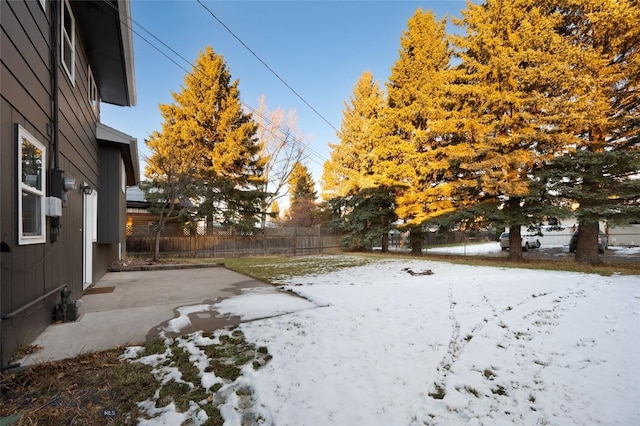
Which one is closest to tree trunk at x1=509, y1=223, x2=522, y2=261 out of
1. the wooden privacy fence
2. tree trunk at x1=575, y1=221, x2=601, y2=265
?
tree trunk at x1=575, y1=221, x2=601, y2=265

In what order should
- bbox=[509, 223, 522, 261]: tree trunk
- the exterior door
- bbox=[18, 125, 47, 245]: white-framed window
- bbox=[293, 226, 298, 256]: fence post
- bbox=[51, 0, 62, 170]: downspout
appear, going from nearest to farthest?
bbox=[18, 125, 47, 245]: white-framed window < bbox=[51, 0, 62, 170]: downspout < the exterior door < bbox=[509, 223, 522, 261]: tree trunk < bbox=[293, 226, 298, 256]: fence post

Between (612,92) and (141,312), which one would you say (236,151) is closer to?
(141,312)

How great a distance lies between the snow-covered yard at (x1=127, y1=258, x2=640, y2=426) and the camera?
2.08 meters

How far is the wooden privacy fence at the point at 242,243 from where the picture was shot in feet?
40.4

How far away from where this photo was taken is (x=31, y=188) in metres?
3.06

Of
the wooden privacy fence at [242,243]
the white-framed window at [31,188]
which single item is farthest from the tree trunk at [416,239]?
the white-framed window at [31,188]

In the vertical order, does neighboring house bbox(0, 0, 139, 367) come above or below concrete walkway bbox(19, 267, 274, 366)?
above

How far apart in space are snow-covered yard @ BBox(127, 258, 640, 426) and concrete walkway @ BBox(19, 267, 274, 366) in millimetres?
710

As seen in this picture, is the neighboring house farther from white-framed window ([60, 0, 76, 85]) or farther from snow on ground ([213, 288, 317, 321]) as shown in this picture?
snow on ground ([213, 288, 317, 321])

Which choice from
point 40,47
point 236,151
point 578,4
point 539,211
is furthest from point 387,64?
point 40,47

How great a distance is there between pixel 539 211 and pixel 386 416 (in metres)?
10.8

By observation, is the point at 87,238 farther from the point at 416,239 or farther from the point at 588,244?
the point at 588,244

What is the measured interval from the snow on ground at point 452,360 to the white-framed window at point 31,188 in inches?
98.2

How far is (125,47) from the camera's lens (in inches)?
236
